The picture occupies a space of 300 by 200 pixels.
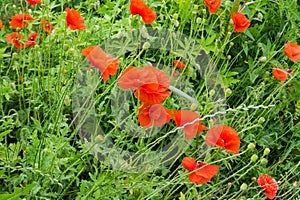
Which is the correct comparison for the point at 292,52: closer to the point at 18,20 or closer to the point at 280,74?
the point at 280,74

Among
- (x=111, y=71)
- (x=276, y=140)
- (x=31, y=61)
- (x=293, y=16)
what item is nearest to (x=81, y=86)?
(x=31, y=61)

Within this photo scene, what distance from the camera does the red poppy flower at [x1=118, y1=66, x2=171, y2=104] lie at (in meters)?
1.33

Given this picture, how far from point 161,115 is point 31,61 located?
81cm

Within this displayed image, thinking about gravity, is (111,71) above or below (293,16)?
above

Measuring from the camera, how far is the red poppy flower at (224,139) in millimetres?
1525

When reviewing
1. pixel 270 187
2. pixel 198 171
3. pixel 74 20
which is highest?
pixel 74 20

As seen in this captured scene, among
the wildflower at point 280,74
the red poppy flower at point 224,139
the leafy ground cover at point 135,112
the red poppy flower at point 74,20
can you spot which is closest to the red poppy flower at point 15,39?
the leafy ground cover at point 135,112

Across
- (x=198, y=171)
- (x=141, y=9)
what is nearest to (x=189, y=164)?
(x=198, y=171)

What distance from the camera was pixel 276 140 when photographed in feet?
7.63

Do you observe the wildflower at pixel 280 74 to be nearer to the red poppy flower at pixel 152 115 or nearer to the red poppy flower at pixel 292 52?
the red poppy flower at pixel 292 52

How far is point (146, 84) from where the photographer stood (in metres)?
1.33

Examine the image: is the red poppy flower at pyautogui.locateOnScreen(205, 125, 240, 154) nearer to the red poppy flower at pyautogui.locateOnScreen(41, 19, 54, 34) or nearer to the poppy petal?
the poppy petal

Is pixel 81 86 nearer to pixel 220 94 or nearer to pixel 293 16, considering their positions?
pixel 220 94

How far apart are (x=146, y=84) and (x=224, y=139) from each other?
365mm
